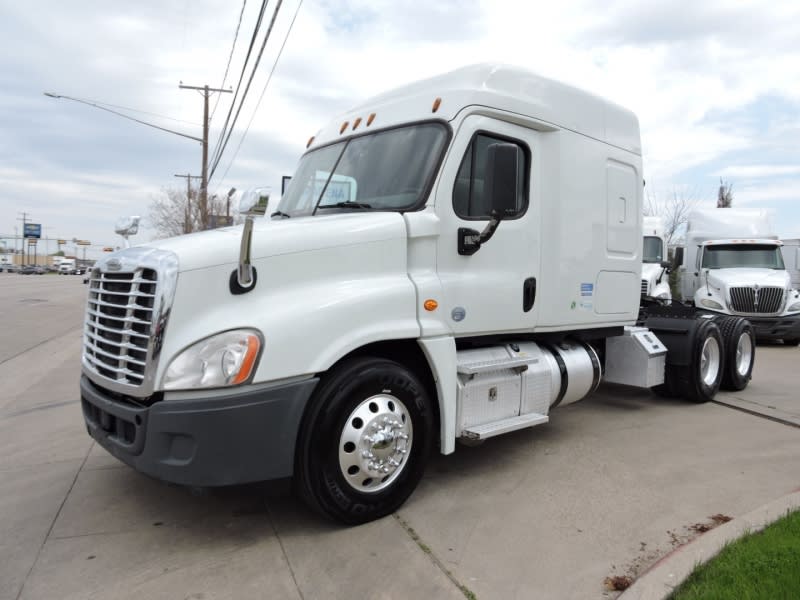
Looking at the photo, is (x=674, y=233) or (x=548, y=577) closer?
(x=548, y=577)

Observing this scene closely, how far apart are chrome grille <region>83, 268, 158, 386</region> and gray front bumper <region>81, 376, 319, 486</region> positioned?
0.25m

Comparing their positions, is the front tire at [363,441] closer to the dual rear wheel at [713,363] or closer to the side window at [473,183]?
the side window at [473,183]

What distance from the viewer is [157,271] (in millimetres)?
3170

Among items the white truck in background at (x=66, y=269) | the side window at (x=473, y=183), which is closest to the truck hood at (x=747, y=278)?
the side window at (x=473, y=183)

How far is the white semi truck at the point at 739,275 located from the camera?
12867 mm

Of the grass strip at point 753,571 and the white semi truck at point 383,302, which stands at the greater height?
the white semi truck at point 383,302

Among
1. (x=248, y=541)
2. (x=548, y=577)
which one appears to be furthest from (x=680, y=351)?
(x=248, y=541)

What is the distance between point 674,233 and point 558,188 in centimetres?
3437

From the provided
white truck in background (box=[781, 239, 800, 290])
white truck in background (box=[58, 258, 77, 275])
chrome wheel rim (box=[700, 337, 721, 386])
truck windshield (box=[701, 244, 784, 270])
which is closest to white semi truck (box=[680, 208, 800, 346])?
truck windshield (box=[701, 244, 784, 270])

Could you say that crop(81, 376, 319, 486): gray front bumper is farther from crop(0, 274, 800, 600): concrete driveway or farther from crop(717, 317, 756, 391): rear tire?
crop(717, 317, 756, 391): rear tire

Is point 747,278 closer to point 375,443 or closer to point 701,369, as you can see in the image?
point 701,369

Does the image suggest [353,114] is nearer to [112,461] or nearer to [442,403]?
[442,403]

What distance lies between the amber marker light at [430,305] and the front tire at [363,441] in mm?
430

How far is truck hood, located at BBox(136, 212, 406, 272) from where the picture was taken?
10.7 feet
